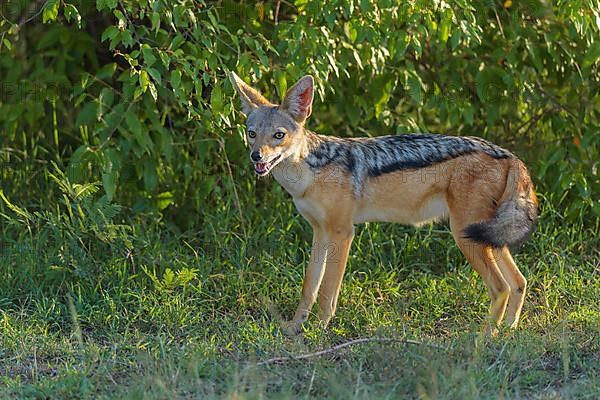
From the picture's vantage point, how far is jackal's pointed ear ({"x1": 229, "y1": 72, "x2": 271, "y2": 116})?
6.14 m

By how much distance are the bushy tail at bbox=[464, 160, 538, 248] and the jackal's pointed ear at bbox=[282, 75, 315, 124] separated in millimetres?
1281

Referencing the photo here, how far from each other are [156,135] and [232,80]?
1273mm

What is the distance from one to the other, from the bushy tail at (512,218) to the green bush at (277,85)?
40.4 inches

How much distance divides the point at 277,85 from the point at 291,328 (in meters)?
1.70

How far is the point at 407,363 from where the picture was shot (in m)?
4.81

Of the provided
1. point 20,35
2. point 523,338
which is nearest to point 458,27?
point 523,338

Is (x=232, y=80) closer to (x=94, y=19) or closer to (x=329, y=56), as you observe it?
(x=329, y=56)

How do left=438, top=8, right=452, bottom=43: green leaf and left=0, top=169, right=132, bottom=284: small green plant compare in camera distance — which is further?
left=0, top=169, right=132, bottom=284: small green plant

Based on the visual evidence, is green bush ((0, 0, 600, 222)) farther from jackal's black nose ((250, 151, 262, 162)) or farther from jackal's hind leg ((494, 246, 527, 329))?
jackal's hind leg ((494, 246, 527, 329))

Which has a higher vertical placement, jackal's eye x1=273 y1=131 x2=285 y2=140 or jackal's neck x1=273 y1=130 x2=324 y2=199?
jackal's eye x1=273 y1=131 x2=285 y2=140

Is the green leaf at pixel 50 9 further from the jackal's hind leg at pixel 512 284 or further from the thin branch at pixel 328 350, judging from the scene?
the jackal's hind leg at pixel 512 284

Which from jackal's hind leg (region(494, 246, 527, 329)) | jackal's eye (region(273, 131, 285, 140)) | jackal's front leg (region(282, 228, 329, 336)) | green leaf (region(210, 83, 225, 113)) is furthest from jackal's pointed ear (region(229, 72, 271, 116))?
jackal's hind leg (region(494, 246, 527, 329))

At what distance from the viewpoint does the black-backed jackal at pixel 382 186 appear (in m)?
5.95

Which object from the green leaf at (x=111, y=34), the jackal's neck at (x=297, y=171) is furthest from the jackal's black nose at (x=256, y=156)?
the green leaf at (x=111, y=34)
